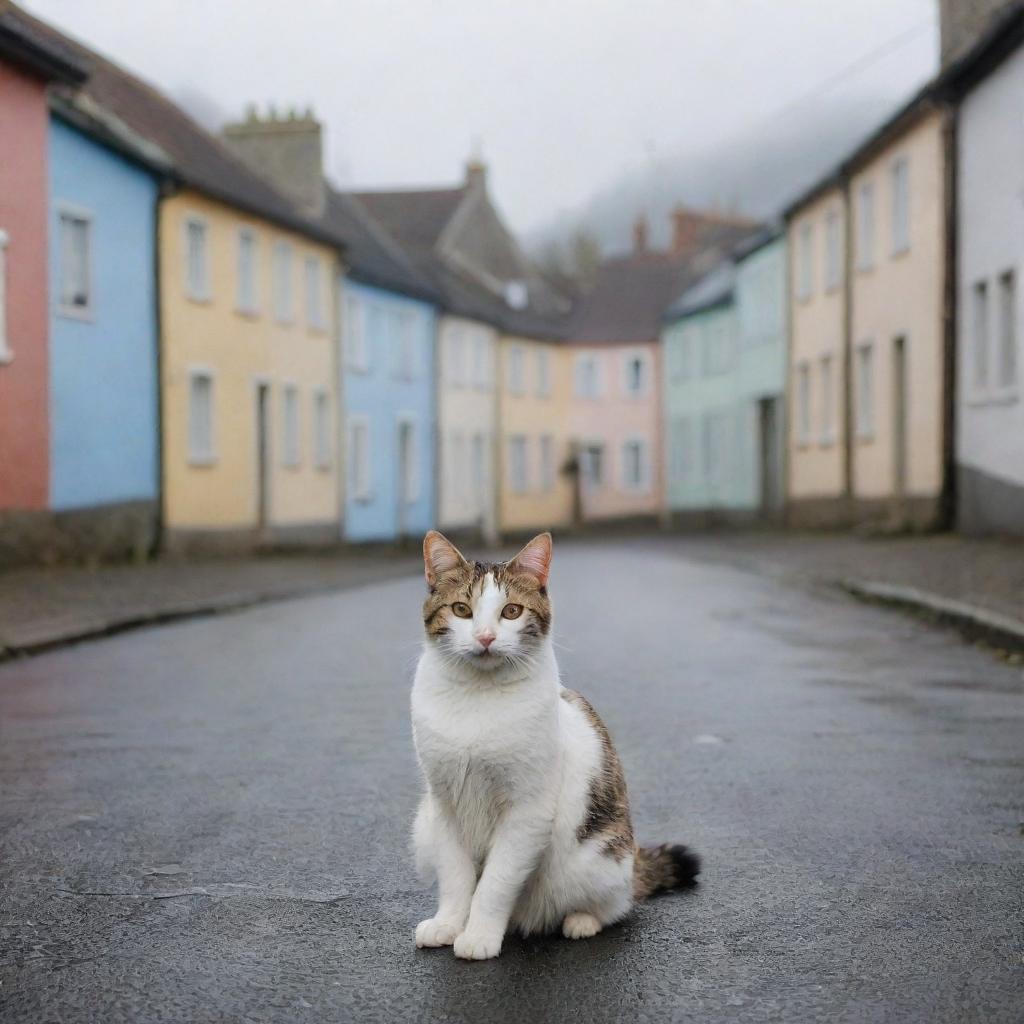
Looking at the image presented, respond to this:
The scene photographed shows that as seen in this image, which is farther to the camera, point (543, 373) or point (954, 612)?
point (543, 373)


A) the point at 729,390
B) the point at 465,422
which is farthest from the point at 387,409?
the point at 729,390

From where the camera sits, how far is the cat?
4266 mm

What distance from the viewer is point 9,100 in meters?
22.5

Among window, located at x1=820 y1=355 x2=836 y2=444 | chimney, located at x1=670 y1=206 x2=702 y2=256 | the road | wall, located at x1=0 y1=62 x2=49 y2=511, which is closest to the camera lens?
the road

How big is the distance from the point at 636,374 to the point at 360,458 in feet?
75.4

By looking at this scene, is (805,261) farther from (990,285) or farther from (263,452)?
(990,285)

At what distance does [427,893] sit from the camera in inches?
199

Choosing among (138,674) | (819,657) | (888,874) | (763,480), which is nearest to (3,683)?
(138,674)

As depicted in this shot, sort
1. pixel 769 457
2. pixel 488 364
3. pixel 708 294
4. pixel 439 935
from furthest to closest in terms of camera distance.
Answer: pixel 488 364
pixel 708 294
pixel 769 457
pixel 439 935

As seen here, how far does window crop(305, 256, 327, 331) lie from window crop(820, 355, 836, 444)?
37.1 ft

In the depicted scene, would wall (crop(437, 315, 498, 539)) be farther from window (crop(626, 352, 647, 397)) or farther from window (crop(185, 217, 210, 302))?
window (crop(185, 217, 210, 302))

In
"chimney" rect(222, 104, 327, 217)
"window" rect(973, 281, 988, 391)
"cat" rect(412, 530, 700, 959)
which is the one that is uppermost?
"chimney" rect(222, 104, 327, 217)

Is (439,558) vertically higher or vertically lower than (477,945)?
higher

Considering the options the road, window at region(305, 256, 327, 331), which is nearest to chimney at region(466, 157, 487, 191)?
window at region(305, 256, 327, 331)
